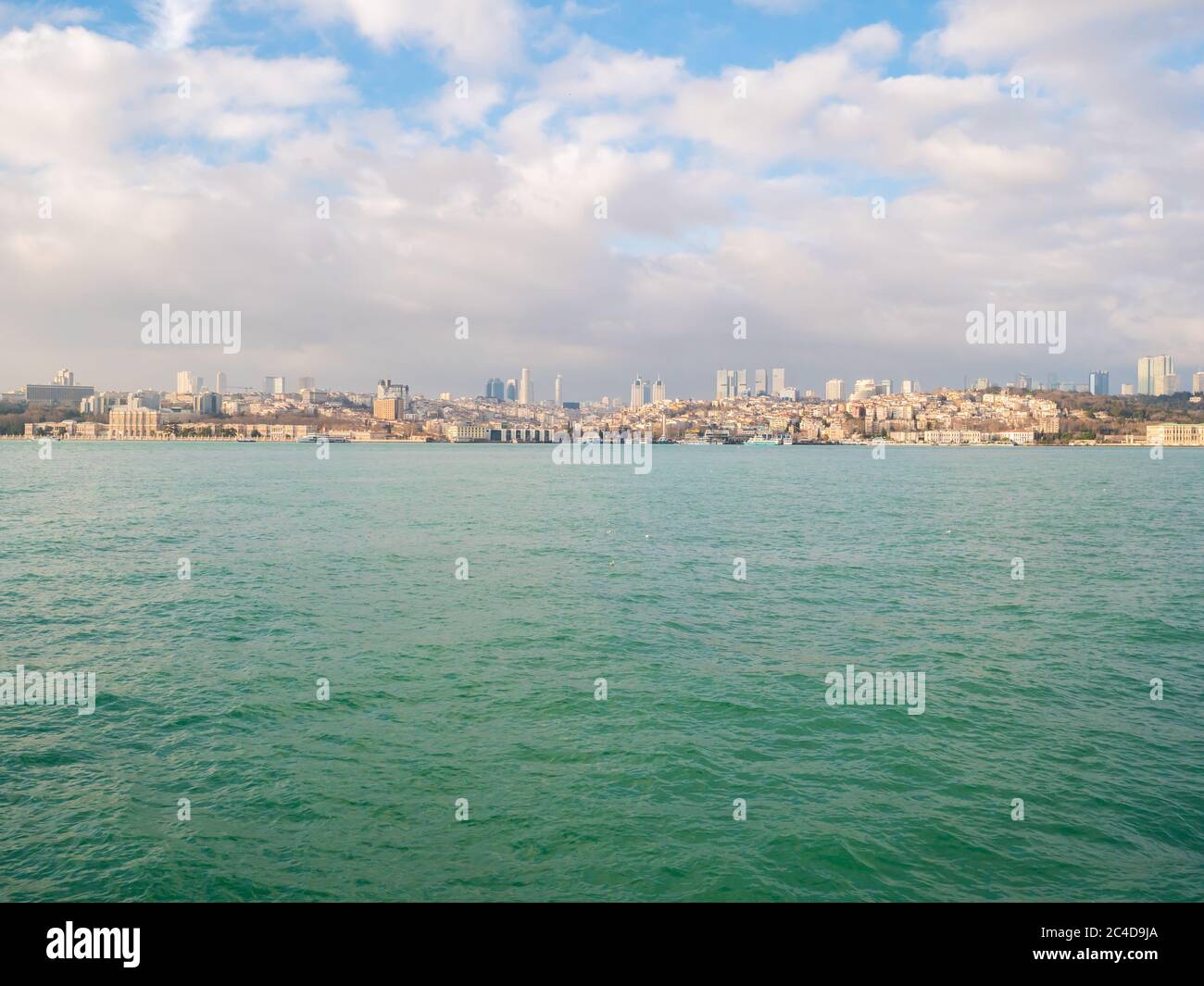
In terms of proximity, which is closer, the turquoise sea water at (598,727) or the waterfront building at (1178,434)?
the turquoise sea water at (598,727)

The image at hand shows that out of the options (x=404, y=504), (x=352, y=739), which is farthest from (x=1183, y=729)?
(x=404, y=504)

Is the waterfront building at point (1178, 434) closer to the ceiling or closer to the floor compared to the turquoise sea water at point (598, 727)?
closer to the ceiling

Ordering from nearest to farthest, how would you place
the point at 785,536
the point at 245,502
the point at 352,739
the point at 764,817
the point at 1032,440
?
the point at 764,817 < the point at 352,739 < the point at 785,536 < the point at 245,502 < the point at 1032,440

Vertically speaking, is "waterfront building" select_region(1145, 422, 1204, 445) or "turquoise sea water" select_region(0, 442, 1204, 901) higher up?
"waterfront building" select_region(1145, 422, 1204, 445)

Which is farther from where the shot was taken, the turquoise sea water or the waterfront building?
the waterfront building

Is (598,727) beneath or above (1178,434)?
beneath

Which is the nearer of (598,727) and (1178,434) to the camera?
(598,727)
